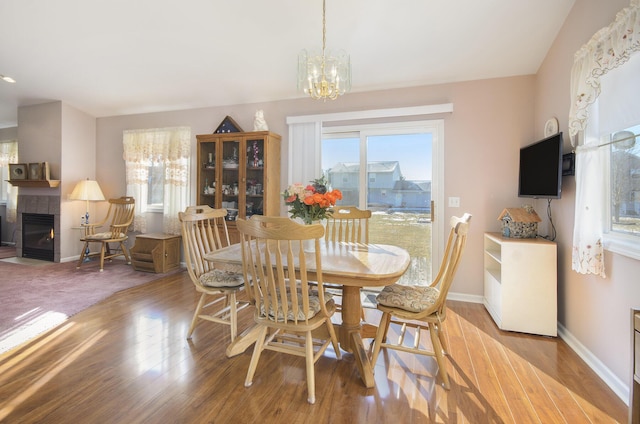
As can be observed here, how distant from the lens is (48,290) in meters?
3.45

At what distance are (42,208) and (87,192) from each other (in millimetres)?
924

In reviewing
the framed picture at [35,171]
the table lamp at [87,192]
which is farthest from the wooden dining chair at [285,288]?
the framed picture at [35,171]

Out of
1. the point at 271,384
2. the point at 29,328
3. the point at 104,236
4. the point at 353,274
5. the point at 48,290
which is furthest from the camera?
the point at 104,236

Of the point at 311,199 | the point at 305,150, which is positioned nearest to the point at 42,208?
the point at 305,150

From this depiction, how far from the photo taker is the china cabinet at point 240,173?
12.6 ft

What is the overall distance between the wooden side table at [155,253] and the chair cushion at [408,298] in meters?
3.46

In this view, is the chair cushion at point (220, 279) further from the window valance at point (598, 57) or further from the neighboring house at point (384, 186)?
the window valance at point (598, 57)

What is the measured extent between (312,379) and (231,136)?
3.17 m

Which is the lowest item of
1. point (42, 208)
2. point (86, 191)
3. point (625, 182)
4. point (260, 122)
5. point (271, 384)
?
point (271, 384)

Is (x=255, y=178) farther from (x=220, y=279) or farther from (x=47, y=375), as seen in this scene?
(x=47, y=375)

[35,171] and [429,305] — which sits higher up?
[35,171]

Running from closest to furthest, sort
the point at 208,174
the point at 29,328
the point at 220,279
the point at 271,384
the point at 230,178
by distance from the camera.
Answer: the point at 271,384, the point at 220,279, the point at 29,328, the point at 230,178, the point at 208,174

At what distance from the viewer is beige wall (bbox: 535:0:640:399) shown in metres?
1.76

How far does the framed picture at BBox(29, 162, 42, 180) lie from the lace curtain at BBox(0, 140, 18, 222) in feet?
5.99
